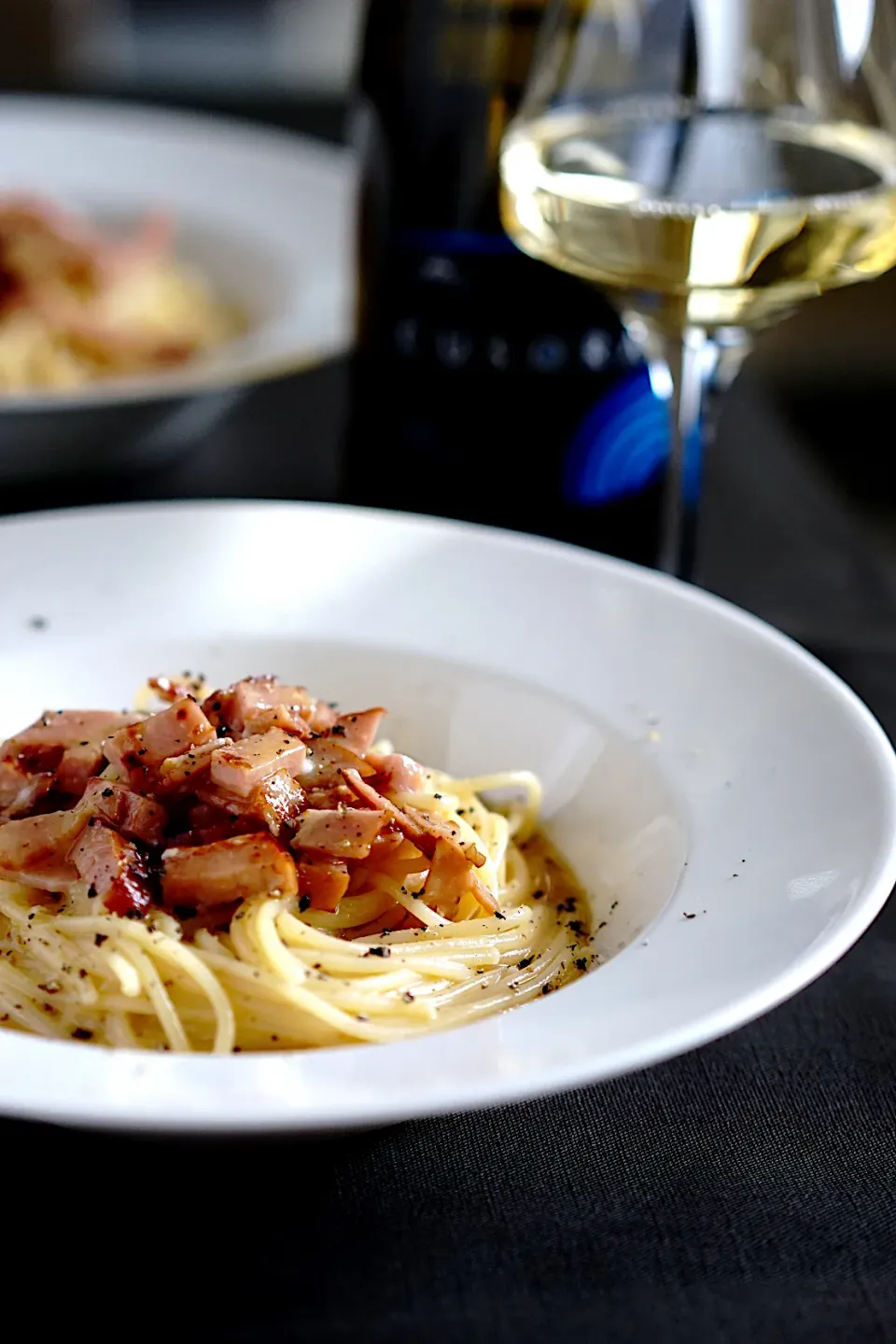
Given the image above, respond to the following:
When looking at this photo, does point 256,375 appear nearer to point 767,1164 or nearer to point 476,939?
point 476,939

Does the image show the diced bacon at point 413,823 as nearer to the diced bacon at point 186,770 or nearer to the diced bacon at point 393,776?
the diced bacon at point 393,776

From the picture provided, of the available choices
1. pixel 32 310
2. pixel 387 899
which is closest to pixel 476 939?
pixel 387 899

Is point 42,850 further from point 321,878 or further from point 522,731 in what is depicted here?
point 522,731

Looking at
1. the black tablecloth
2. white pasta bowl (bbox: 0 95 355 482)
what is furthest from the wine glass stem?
the black tablecloth

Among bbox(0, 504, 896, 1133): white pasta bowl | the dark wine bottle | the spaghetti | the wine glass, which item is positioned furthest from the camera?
the dark wine bottle

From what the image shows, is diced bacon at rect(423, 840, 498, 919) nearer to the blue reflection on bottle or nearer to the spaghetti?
the spaghetti

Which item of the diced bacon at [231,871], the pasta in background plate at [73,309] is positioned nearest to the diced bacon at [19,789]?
the diced bacon at [231,871]

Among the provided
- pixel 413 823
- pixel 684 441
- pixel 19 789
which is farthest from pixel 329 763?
pixel 684 441
